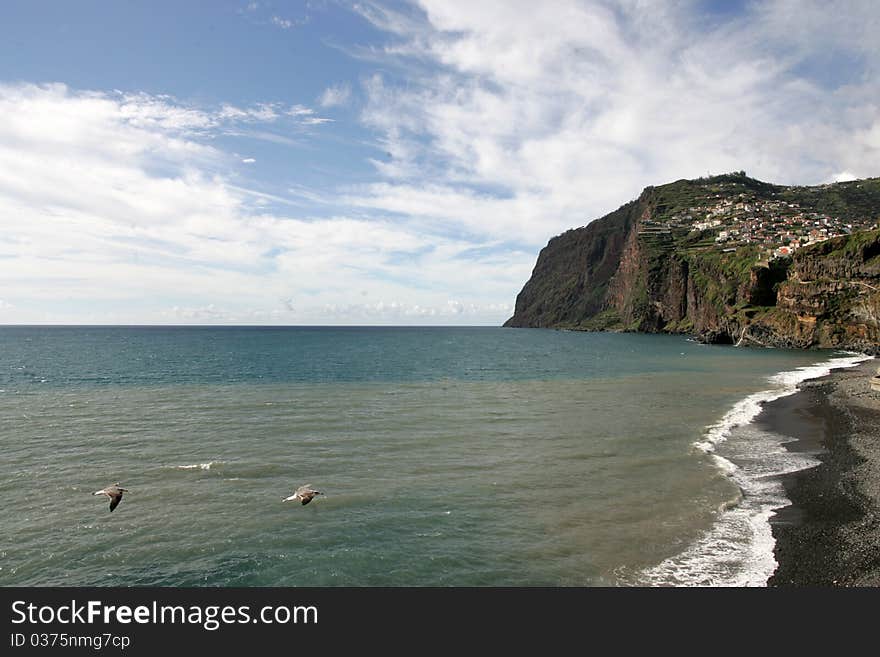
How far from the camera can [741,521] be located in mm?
15531

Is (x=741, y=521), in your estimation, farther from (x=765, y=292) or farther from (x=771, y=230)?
(x=771, y=230)

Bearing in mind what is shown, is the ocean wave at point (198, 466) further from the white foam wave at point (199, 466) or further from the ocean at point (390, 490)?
the ocean at point (390, 490)

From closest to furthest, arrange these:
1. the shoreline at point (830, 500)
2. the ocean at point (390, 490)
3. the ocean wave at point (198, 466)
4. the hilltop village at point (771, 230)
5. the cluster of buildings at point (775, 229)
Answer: the shoreline at point (830, 500)
the ocean at point (390, 490)
the ocean wave at point (198, 466)
the cluster of buildings at point (775, 229)
the hilltop village at point (771, 230)

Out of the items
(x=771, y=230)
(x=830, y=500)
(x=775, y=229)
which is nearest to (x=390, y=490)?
(x=830, y=500)

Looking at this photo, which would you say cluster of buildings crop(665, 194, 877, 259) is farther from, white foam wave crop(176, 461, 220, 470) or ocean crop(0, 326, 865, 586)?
white foam wave crop(176, 461, 220, 470)

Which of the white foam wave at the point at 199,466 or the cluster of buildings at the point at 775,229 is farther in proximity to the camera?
the cluster of buildings at the point at 775,229

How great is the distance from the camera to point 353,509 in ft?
54.5

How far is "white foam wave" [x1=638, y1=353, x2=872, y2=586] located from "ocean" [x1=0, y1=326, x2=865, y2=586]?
0.07 meters

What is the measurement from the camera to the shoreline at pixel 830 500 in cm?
1217

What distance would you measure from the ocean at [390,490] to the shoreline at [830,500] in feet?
2.24

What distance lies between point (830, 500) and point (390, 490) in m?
14.6

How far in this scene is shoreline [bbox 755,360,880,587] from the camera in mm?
12172

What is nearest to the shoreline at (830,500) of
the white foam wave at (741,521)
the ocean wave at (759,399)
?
the white foam wave at (741,521)
